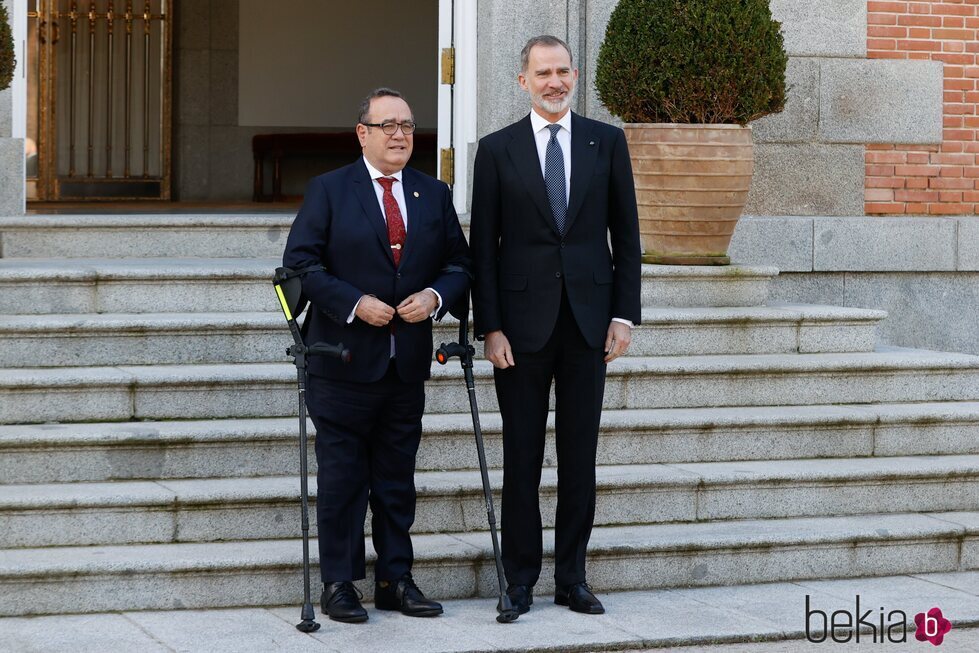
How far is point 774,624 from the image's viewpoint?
4949 millimetres

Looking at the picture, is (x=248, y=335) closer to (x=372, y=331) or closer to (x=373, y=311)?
(x=372, y=331)

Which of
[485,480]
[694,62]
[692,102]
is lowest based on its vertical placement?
[485,480]

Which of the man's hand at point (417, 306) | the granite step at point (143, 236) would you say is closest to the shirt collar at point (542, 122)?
the man's hand at point (417, 306)

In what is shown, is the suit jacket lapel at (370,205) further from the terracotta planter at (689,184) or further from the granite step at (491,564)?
the terracotta planter at (689,184)

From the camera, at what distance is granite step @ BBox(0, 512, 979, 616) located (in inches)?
194

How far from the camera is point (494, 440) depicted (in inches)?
231

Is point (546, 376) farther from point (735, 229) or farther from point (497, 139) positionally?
point (735, 229)

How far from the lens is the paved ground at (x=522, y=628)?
4.61m

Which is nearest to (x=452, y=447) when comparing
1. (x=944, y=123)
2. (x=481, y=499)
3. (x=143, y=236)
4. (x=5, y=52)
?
(x=481, y=499)

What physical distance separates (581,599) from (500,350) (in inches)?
35.2

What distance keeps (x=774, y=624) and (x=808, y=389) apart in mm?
1783

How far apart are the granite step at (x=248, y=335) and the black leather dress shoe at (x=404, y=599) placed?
5.08 feet

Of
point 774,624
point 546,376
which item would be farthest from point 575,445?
point 774,624

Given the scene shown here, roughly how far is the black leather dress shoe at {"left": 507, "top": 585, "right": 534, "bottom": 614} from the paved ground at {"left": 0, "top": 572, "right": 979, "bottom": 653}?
3 cm
